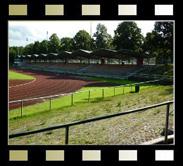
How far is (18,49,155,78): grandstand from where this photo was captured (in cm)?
3578

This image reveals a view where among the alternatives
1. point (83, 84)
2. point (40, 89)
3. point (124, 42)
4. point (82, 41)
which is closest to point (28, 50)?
point (82, 41)

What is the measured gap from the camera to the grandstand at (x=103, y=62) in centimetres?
3578

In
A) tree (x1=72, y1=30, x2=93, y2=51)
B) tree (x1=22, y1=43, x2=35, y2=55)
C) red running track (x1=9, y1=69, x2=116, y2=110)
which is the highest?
tree (x1=72, y1=30, x2=93, y2=51)

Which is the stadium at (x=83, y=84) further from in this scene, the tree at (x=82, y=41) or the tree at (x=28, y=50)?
the tree at (x=82, y=41)

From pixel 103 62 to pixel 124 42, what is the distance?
22.9 feet

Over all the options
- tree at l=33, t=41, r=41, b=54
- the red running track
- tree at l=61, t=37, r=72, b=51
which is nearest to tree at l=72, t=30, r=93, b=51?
tree at l=61, t=37, r=72, b=51

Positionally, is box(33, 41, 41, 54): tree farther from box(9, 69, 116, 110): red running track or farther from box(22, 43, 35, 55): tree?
box(9, 69, 116, 110): red running track

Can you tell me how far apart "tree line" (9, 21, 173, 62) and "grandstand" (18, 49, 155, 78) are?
257 cm

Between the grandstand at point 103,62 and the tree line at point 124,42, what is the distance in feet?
8.45

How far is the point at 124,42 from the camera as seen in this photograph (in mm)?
45438

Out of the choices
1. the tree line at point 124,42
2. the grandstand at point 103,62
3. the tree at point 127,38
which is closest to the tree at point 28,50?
the tree line at point 124,42
